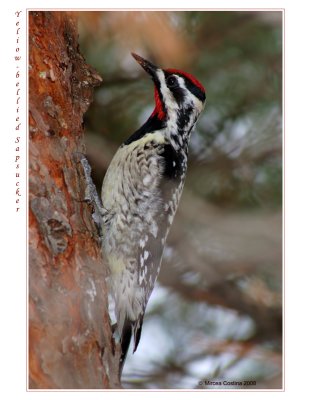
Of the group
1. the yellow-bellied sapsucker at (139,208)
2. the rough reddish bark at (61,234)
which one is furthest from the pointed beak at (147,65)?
the rough reddish bark at (61,234)

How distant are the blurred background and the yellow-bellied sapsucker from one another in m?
0.05

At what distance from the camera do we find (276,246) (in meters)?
2.27

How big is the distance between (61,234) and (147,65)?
910 millimetres

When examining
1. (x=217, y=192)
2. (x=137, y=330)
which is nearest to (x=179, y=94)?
(x=217, y=192)

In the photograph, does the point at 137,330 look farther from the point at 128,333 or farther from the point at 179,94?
the point at 179,94

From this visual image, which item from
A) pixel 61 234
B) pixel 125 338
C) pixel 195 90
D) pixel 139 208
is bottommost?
pixel 125 338

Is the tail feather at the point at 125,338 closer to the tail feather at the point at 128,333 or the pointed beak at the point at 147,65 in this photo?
the tail feather at the point at 128,333

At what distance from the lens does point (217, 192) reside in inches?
92.9

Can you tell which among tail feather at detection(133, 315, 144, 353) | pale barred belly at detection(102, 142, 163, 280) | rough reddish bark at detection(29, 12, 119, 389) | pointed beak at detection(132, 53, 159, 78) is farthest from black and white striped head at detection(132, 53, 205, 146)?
tail feather at detection(133, 315, 144, 353)

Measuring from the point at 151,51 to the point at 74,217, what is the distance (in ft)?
2.71

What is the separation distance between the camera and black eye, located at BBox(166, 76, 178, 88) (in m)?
2.48

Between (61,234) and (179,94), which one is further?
(179,94)

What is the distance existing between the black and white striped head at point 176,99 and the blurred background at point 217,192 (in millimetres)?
53

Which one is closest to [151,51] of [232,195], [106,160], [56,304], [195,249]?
[106,160]
